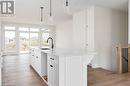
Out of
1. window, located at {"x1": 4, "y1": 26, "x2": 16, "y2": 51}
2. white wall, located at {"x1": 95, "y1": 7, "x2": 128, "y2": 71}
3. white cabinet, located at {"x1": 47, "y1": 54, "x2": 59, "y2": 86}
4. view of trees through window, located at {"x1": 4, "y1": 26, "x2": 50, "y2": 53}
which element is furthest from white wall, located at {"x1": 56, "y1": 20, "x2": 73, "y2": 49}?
white cabinet, located at {"x1": 47, "y1": 54, "x2": 59, "y2": 86}

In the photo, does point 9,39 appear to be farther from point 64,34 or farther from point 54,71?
point 54,71

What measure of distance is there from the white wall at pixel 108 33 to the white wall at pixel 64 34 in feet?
11.5

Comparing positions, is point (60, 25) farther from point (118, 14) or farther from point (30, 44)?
point (118, 14)

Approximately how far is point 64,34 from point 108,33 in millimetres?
5220

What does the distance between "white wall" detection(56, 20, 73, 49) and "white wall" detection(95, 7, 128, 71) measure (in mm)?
3502

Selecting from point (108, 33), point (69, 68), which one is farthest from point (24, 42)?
point (69, 68)

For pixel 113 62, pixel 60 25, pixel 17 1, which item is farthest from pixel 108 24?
pixel 60 25

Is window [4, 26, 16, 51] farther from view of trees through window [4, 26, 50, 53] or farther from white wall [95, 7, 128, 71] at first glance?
white wall [95, 7, 128, 71]

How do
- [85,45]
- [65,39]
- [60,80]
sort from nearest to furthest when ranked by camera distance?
[60,80]
[85,45]
[65,39]

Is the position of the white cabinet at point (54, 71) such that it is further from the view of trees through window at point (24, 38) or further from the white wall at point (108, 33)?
the view of trees through window at point (24, 38)

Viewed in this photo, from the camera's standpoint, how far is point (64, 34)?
35.6 ft

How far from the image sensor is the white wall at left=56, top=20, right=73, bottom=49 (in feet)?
32.2

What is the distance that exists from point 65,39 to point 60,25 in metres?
1.71

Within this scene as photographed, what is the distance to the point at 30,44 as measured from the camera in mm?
11750
